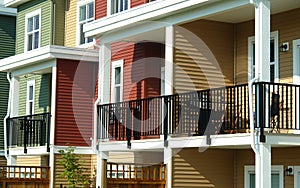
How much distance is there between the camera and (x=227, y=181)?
18078 millimetres

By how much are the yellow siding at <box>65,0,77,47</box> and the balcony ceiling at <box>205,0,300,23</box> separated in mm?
9901

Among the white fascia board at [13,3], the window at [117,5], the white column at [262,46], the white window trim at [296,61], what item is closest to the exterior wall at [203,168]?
the white window trim at [296,61]

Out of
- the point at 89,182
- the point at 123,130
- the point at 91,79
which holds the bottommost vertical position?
the point at 89,182

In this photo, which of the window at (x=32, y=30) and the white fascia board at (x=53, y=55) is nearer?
the white fascia board at (x=53, y=55)

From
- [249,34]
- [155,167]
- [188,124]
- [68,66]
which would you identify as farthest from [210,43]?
[68,66]

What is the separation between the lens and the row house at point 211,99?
14.9 meters

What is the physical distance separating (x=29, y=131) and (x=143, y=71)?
6.02m

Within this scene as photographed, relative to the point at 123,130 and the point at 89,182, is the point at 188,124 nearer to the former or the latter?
the point at 123,130

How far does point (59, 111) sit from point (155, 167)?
5988mm

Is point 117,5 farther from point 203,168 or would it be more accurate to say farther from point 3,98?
point 3,98

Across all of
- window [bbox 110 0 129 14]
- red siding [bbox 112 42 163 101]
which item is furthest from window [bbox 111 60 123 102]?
window [bbox 110 0 129 14]

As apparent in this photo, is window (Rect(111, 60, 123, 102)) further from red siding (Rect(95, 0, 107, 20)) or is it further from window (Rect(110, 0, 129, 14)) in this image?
red siding (Rect(95, 0, 107, 20))

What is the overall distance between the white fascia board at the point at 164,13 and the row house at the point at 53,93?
306 cm

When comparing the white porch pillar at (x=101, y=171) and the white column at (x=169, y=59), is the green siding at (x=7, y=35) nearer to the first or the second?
the white porch pillar at (x=101, y=171)
